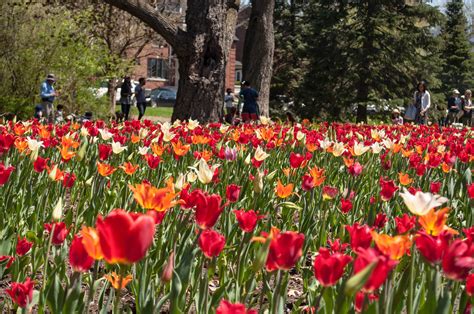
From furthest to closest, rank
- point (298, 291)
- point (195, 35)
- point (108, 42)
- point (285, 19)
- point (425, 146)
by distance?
point (285, 19) < point (108, 42) < point (195, 35) < point (425, 146) < point (298, 291)

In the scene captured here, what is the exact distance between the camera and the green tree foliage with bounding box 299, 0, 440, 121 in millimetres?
23422

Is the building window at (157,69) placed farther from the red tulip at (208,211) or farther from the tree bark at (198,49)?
the red tulip at (208,211)

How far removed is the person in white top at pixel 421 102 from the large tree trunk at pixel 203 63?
5846 mm

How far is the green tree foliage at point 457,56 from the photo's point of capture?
43.2 meters

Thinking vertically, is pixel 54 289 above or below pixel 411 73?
below

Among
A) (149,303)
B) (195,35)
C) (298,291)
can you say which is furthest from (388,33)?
(149,303)

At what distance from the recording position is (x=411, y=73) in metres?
24.4

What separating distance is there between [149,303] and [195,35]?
392 inches

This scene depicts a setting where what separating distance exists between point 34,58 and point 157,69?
34.0m

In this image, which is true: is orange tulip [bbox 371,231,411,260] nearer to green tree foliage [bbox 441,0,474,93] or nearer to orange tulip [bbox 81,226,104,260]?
orange tulip [bbox 81,226,104,260]

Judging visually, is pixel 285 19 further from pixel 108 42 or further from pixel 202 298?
pixel 202 298

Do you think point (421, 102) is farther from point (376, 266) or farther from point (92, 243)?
point (92, 243)

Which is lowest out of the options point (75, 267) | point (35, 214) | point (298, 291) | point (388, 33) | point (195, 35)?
point (298, 291)

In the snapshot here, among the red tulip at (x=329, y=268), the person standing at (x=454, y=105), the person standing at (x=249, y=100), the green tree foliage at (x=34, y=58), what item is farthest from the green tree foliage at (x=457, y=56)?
Answer: the red tulip at (x=329, y=268)
